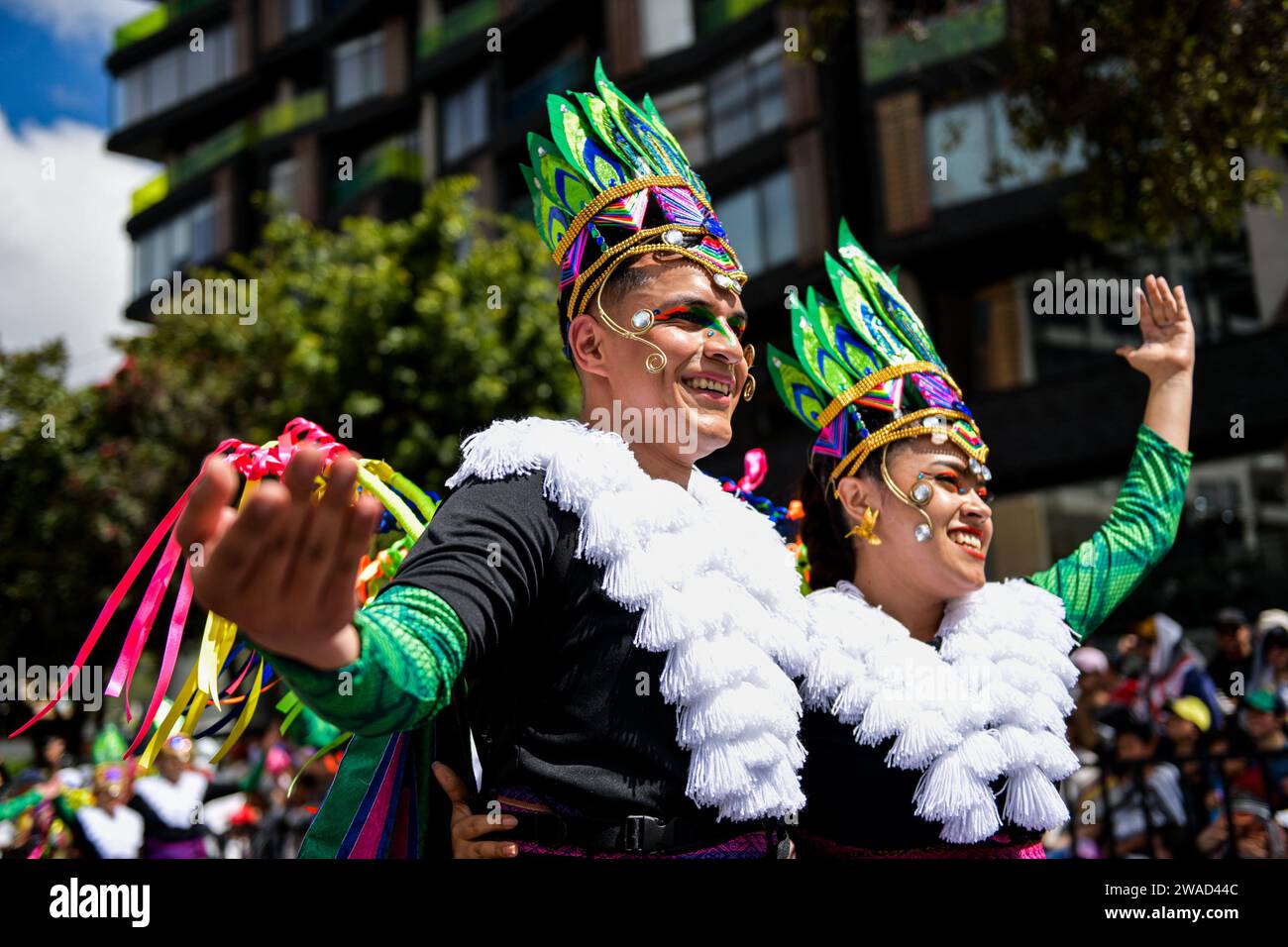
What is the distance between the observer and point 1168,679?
704 centimetres

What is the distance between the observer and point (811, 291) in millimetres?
3014

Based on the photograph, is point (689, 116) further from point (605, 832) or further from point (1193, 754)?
point (605, 832)

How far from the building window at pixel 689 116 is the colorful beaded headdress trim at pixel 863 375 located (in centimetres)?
1532

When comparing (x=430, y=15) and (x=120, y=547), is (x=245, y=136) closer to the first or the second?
(x=430, y=15)

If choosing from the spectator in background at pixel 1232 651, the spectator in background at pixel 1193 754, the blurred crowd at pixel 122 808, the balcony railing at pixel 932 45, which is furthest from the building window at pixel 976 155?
the blurred crowd at pixel 122 808

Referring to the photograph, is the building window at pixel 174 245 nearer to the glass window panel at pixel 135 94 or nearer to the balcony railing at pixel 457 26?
the glass window panel at pixel 135 94

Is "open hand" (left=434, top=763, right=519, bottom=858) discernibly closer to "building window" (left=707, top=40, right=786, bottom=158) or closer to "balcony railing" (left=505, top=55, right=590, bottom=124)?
"building window" (left=707, top=40, right=786, bottom=158)

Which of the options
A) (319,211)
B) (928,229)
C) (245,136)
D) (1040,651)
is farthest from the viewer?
(245,136)

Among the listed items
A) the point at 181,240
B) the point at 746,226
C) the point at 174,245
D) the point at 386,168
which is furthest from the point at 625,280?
the point at 174,245

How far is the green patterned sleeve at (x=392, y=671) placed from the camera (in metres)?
1.40

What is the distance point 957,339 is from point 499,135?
10214mm

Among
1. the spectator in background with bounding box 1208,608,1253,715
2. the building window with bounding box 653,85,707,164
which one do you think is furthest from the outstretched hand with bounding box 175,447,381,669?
the building window with bounding box 653,85,707,164

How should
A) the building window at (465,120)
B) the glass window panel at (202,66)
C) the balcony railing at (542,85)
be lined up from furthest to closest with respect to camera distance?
the glass window panel at (202,66) < the building window at (465,120) < the balcony railing at (542,85)

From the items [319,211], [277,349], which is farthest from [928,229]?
[319,211]
